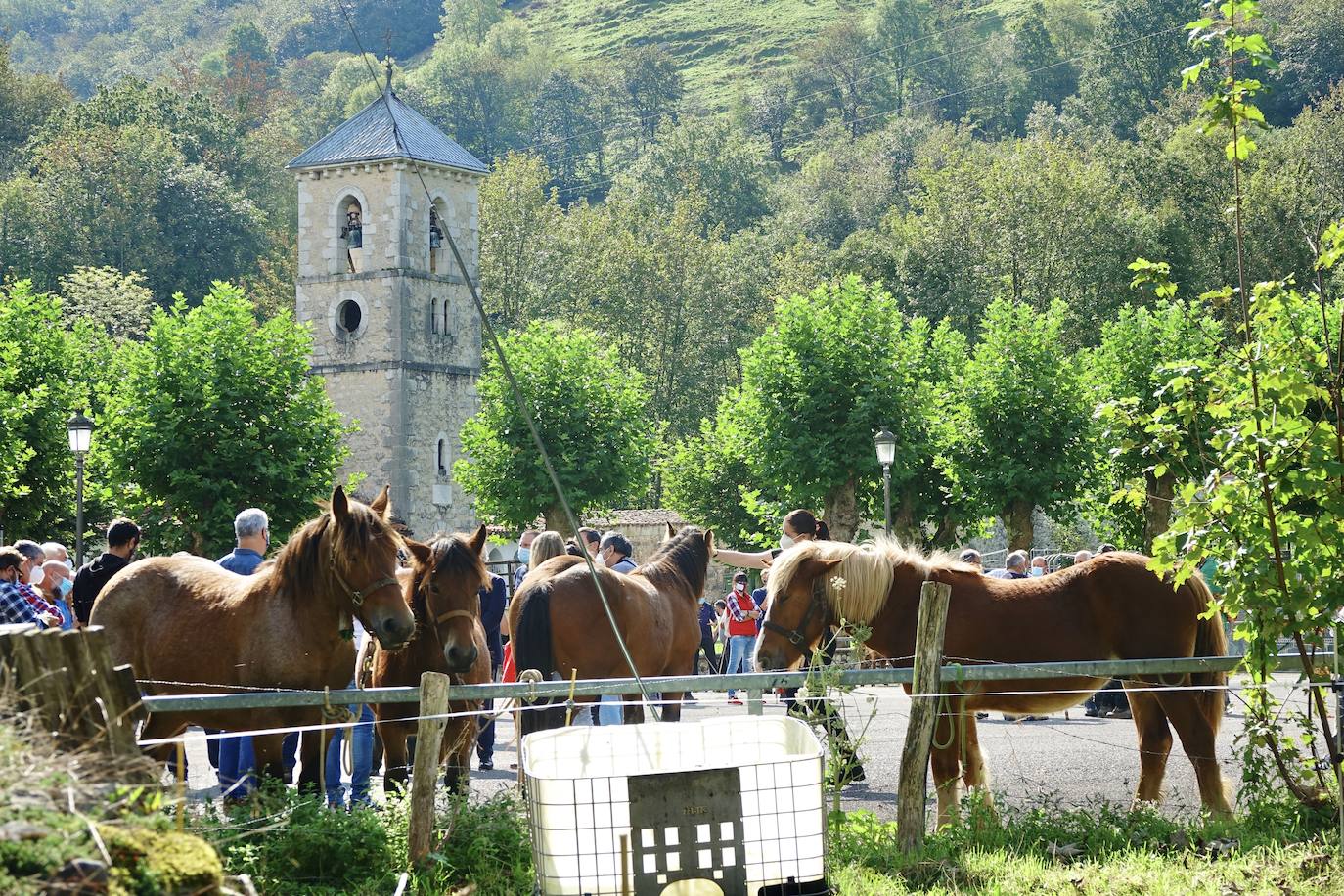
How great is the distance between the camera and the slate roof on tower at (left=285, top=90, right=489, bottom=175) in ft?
177

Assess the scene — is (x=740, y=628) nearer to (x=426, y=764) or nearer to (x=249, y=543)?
(x=249, y=543)

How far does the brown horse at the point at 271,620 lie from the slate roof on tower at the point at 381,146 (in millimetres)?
45290

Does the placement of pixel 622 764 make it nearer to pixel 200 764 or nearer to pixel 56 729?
pixel 56 729

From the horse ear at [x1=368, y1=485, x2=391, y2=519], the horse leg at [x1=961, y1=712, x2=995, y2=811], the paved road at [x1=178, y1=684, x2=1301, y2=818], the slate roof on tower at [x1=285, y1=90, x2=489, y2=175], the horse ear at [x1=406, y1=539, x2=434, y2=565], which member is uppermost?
the slate roof on tower at [x1=285, y1=90, x2=489, y2=175]

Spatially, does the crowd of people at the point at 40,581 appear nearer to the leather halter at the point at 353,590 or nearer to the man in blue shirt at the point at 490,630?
the leather halter at the point at 353,590

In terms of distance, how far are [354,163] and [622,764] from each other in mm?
49557

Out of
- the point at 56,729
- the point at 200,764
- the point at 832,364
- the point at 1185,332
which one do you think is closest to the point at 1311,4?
the point at 1185,332

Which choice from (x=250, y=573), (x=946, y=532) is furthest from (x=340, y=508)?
(x=946, y=532)

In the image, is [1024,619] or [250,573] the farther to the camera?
[250,573]

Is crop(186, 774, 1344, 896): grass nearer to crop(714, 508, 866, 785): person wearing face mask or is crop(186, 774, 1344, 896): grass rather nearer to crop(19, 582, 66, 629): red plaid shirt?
crop(714, 508, 866, 785): person wearing face mask

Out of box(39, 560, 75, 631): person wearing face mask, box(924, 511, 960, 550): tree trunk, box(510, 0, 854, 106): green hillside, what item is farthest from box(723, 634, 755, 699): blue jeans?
box(510, 0, 854, 106): green hillside

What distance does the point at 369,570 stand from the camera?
317 inches

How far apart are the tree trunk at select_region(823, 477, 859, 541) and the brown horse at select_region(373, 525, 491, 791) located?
2871 cm

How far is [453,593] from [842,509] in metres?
29.5
